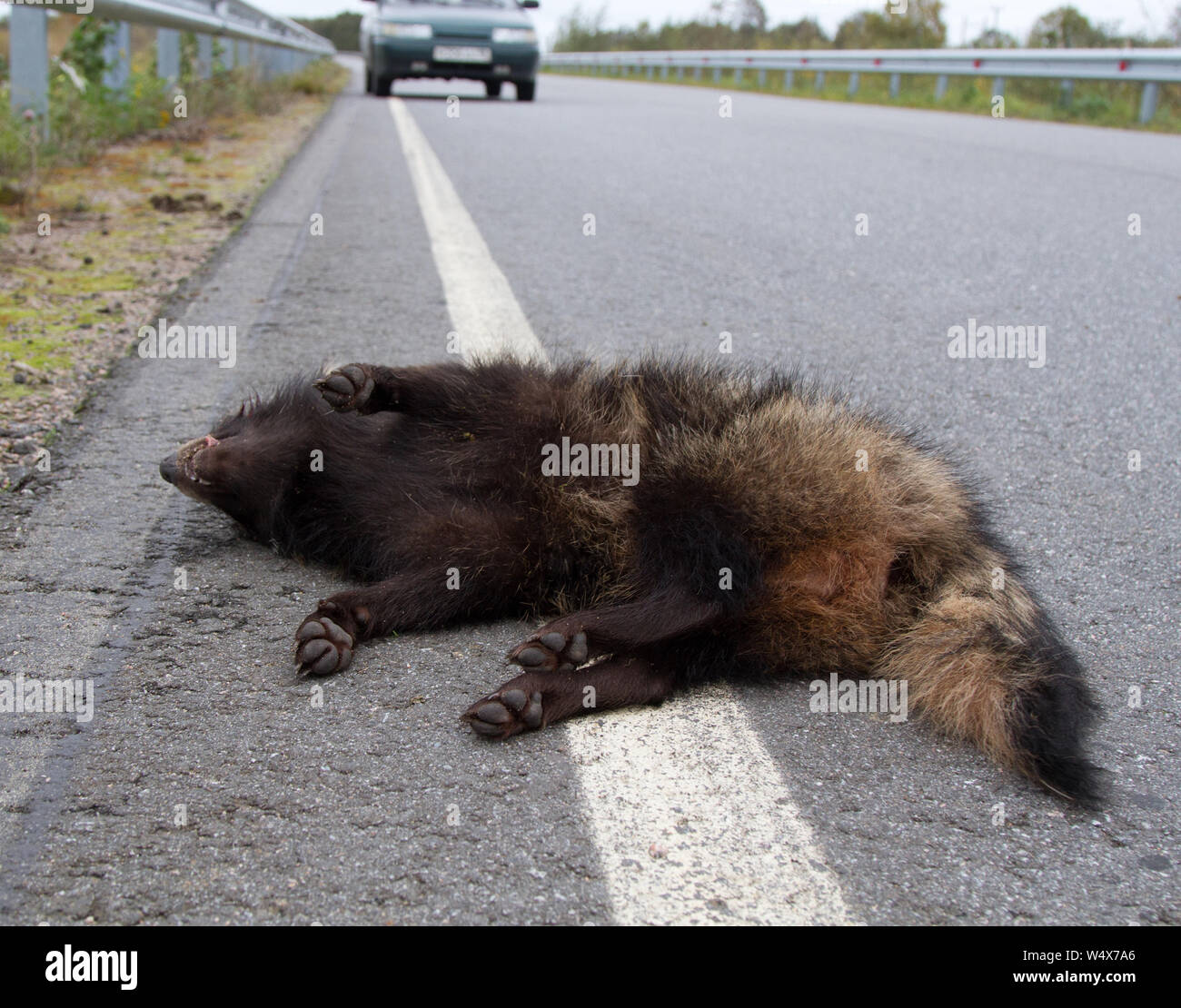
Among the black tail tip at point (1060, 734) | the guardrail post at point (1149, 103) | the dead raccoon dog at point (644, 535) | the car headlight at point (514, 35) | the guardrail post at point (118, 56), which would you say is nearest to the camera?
the black tail tip at point (1060, 734)

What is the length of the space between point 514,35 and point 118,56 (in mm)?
7620

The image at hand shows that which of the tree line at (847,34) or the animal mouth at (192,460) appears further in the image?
the tree line at (847,34)

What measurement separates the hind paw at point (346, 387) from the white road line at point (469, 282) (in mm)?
414

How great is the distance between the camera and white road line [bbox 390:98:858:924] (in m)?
1.76

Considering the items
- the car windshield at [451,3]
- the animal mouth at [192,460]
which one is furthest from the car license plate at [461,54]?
the animal mouth at [192,460]

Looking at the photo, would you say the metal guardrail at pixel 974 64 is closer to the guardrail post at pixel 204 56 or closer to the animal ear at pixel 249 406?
the guardrail post at pixel 204 56

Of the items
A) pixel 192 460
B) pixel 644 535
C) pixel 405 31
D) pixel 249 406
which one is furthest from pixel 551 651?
pixel 405 31

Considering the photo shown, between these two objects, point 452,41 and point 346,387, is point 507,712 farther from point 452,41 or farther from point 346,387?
point 452,41

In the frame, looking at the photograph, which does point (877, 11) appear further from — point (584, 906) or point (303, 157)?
point (584, 906)

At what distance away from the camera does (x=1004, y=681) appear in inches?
90.5

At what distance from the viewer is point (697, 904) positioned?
1755 mm

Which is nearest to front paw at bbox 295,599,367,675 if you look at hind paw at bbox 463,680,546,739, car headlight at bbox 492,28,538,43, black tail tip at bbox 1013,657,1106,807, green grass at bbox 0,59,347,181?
hind paw at bbox 463,680,546,739

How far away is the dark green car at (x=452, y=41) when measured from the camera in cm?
1565

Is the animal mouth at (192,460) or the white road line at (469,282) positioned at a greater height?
the white road line at (469,282)
